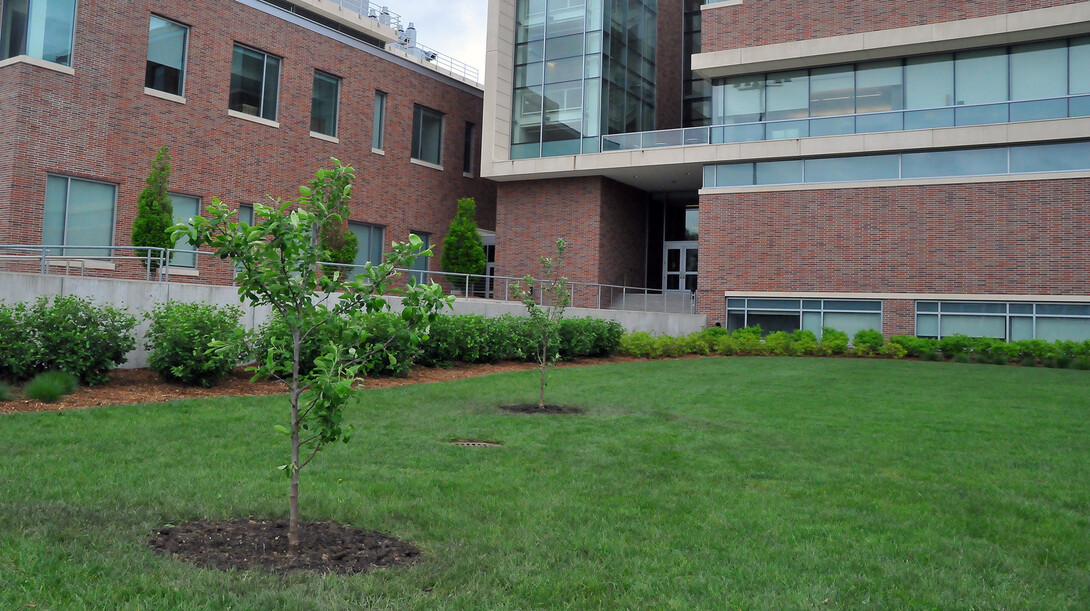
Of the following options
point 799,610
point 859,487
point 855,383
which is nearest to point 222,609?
point 799,610

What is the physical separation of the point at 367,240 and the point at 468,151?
22.5ft

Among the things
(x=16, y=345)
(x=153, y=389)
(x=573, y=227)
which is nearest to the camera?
(x=16, y=345)

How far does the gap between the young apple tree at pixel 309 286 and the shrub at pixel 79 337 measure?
302 inches

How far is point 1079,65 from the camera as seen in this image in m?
24.0

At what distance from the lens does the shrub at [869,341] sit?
80.4ft

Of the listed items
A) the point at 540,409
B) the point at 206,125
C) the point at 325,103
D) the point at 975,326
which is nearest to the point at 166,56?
the point at 206,125

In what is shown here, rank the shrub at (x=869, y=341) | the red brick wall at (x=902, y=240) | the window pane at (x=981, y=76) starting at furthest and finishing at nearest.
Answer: the window pane at (x=981, y=76) < the shrub at (x=869, y=341) < the red brick wall at (x=902, y=240)

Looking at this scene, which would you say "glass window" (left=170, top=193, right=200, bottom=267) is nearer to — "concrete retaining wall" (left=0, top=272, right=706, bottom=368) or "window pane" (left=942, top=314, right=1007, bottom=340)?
"concrete retaining wall" (left=0, top=272, right=706, bottom=368)

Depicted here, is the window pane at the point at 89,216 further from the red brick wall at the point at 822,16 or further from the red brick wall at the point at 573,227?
the red brick wall at the point at 822,16

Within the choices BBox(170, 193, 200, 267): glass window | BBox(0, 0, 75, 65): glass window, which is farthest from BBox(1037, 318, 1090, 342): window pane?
BBox(0, 0, 75, 65): glass window

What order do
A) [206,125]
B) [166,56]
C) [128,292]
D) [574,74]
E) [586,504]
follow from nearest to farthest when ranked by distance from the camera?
[586,504]
[128,292]
[166,56]
[206,125]
[574,74]

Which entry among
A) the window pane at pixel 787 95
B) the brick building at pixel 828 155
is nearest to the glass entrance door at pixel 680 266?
the brick building at pixel 828 155

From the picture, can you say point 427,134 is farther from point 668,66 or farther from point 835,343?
point 835,343

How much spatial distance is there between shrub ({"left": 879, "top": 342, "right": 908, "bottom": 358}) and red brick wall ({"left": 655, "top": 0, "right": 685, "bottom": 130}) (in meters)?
13.9
